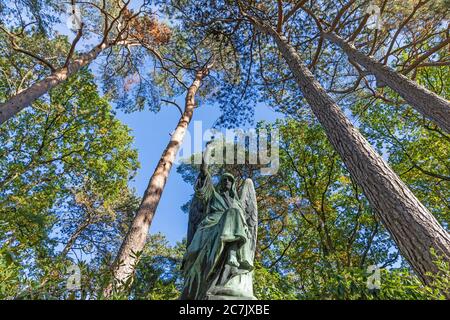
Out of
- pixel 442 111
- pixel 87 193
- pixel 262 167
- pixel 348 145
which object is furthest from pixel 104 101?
pixel 442 111

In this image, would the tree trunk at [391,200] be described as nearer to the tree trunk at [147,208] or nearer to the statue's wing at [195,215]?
the statue's wing at [195,215]

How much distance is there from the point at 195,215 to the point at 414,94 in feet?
13.3

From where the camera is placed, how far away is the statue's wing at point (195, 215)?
3475 mm

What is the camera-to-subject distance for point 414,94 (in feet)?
16.4

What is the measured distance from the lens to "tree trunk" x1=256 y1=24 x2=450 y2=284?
8.76 ft

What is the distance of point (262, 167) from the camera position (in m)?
10.3

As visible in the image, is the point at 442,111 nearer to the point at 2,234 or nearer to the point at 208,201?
the point at 208,201

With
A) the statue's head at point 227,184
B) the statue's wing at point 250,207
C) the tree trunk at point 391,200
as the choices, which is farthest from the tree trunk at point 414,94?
the statue's head at point 227,184

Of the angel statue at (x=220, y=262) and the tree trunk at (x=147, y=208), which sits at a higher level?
the tree trunk at (x=147, y=208)

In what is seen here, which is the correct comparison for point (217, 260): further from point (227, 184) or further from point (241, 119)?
point (241, 119)

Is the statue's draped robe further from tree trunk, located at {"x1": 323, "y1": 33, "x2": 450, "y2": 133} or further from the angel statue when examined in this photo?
tree trunk, located at {"x1": 323, "y1": 33, "x2": 450, "y2": 133}

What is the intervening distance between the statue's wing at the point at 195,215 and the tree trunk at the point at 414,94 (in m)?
3.42

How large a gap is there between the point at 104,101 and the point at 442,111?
30.7 ft

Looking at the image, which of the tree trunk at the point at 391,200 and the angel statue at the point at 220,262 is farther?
the tree trunk at the point at 391,200
